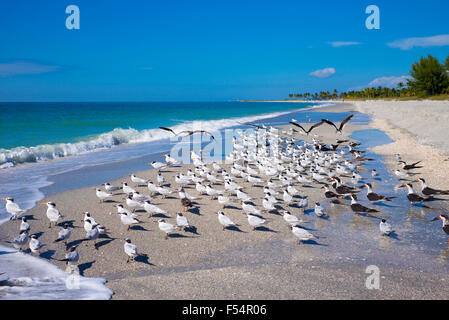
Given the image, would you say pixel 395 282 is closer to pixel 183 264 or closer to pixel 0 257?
pixel 183 264

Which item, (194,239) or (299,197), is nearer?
(194,239)

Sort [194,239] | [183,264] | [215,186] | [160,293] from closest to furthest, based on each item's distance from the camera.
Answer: [160,293] → [183,264] → [194,239] → [215,186]

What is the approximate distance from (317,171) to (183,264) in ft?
29.8

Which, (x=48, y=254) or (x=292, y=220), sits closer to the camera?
(x=48, y=254)

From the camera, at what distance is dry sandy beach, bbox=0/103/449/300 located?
5.38 meters

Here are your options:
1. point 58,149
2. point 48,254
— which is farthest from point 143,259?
point 58,149

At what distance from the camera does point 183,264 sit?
651 centimetres

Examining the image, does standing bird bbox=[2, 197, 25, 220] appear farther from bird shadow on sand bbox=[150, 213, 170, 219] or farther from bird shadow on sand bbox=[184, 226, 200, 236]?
bird shadow on sand bbox=[184, 226, 200, 236]

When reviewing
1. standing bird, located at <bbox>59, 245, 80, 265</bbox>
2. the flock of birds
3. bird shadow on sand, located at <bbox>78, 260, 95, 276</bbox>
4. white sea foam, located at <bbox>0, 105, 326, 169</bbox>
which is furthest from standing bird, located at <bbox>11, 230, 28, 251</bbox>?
white sea foam, located at <bbox>0, 105, 326, 169</bbox>

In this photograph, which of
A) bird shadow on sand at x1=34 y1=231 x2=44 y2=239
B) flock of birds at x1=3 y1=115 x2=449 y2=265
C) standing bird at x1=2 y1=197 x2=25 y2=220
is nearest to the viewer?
flock of birds at x1=3 y1=115 x2=449 y2=265

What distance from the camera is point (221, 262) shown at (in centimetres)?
654

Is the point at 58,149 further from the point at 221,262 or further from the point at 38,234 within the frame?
the point at 221,262

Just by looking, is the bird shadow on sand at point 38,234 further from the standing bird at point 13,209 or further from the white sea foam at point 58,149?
the white sea foam at point 58,149
